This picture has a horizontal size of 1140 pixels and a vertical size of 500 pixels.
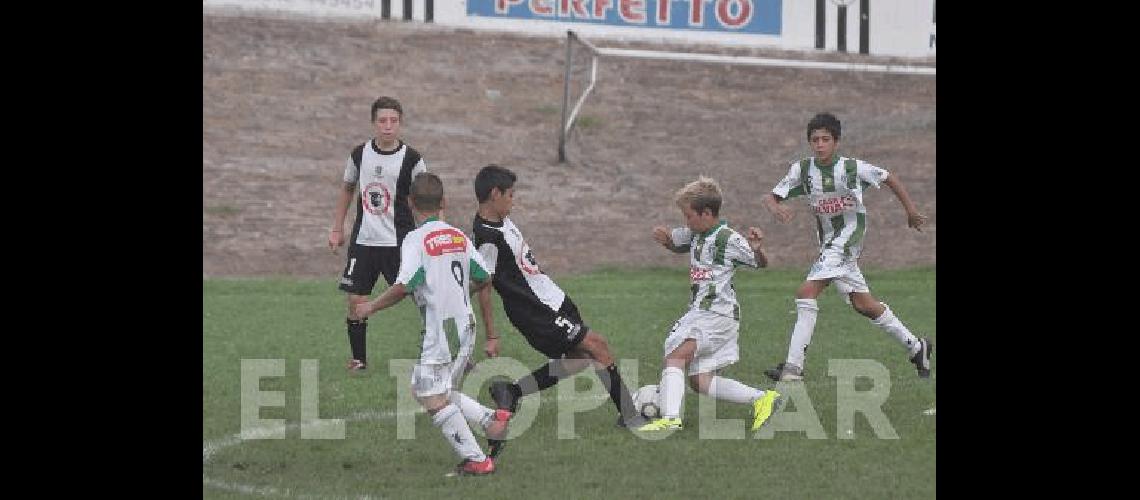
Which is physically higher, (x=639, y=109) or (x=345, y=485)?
(x=639, y=109)

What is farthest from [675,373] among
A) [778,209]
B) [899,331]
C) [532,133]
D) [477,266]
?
[532,133]

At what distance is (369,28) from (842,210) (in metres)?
22.9

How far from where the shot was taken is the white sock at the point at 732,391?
9586mm

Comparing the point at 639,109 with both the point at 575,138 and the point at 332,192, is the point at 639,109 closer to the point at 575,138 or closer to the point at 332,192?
the point at 575,138

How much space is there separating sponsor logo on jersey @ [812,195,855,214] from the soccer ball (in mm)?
2723

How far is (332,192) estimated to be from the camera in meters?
27.6

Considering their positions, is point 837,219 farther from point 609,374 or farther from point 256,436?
point 256,436

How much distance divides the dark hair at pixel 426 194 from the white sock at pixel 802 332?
377cm

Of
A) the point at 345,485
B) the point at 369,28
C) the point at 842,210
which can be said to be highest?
the point at 369,28

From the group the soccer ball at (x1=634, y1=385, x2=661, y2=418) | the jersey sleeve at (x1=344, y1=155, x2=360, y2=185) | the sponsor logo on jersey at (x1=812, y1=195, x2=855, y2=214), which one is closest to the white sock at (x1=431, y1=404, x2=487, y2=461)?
the soccer ball at (x1=634, y1=385, x2=661, y2=418)

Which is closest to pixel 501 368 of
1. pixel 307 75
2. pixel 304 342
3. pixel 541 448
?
→ pixel 304 342

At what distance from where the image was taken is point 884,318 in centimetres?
1167

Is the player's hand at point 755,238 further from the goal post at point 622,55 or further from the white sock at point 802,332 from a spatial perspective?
the goal post at point 622,55

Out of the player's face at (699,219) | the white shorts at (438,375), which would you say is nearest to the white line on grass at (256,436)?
the white shorts at (438,375)
